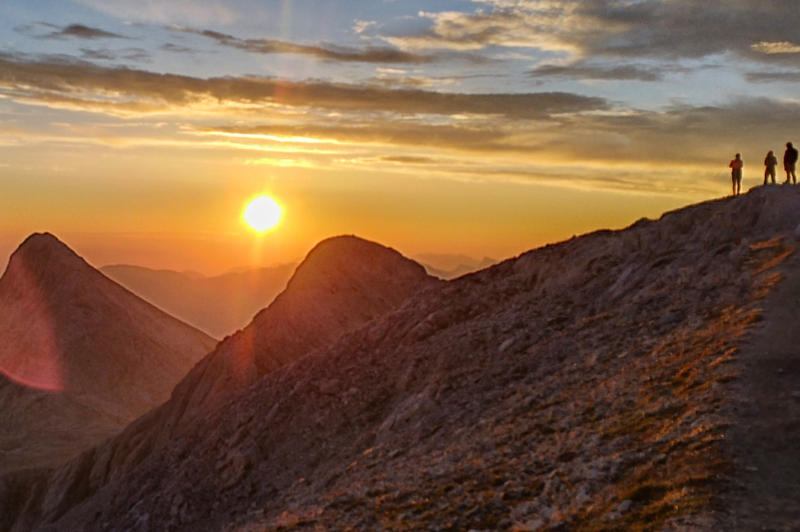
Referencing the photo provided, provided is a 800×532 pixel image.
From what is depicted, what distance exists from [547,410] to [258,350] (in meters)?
25.5

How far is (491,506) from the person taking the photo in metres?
12.7

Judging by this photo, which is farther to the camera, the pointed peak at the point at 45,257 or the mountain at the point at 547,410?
the pointed peak at the point at 45,257

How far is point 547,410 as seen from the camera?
1623 centimetres

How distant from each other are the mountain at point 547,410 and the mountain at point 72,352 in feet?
99.2

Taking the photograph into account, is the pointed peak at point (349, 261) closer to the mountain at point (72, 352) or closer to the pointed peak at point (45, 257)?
the mountain at point (72, 352)

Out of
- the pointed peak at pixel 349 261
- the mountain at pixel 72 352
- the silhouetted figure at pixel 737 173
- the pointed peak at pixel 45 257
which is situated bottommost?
the mountain at pixel 72 352

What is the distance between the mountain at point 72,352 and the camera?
198 feet

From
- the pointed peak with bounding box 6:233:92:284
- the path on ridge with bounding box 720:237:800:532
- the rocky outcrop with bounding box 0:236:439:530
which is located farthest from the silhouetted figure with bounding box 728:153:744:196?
the pointed peak with bounding box 6:233:92:284

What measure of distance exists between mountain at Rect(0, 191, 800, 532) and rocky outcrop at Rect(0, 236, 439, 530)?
560 cm

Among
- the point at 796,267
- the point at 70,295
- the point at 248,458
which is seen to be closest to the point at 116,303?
the point at 70,295

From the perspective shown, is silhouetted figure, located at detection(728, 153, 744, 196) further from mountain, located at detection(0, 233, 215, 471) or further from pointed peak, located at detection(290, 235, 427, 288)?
mountain, located at detection(0, 233, 215, 471)

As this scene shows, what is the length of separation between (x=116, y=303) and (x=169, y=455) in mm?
51415

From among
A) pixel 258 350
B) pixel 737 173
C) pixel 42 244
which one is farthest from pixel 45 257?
pixel 737 173

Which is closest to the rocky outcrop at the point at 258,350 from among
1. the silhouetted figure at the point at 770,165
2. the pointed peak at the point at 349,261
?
the pointed peak at the point at 349,261
